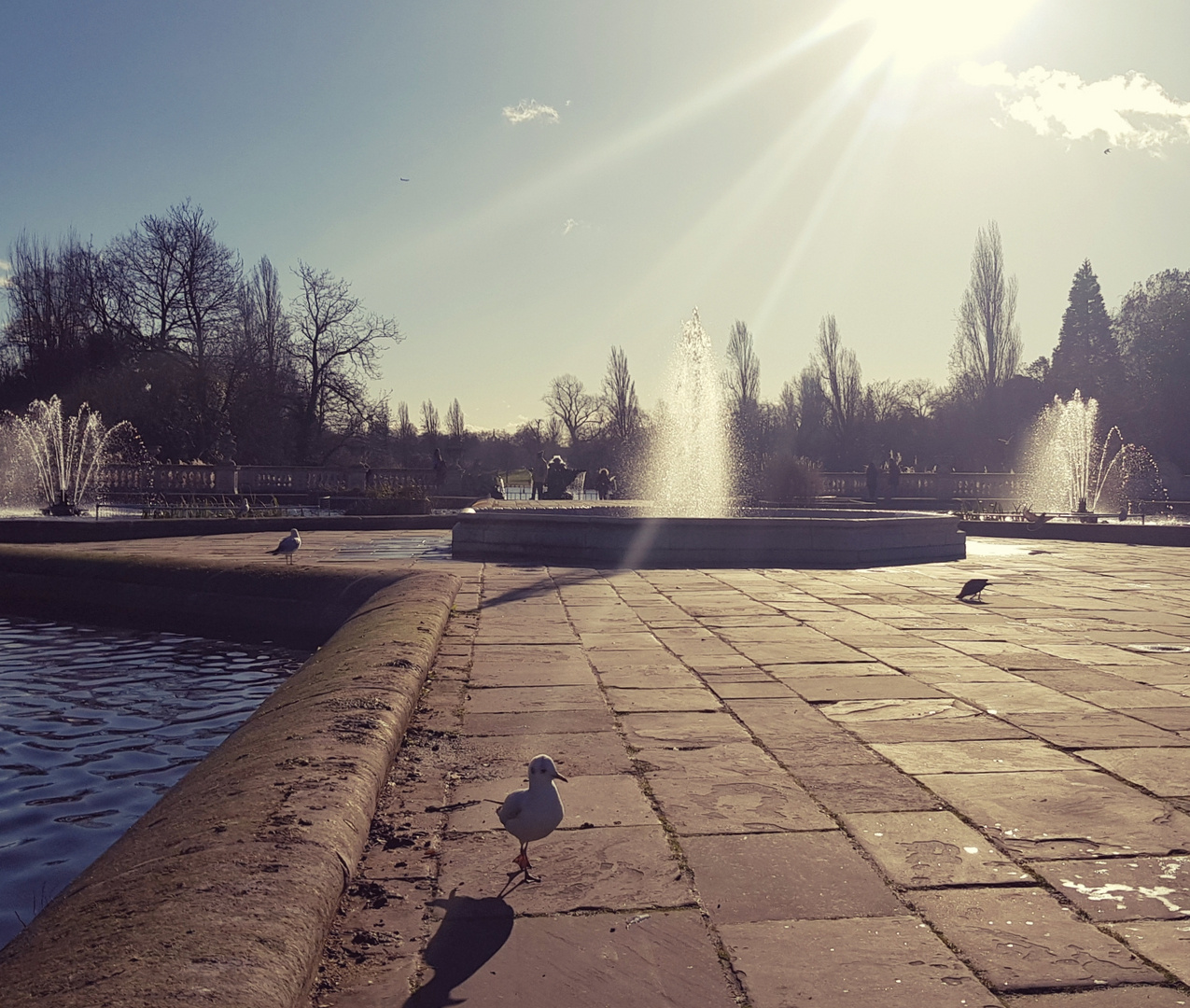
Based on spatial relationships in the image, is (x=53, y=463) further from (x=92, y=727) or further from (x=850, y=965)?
(x=850, y=965)

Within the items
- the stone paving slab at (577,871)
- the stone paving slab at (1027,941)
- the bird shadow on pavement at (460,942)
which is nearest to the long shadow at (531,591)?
the stone paving slab at (577,871)

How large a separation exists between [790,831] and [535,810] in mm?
966

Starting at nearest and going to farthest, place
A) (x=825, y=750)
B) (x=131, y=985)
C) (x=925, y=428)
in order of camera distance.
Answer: (x=131, y=985)
(x=825, y=750)
(x=925, y=428)

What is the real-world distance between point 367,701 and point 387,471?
34.7 meters

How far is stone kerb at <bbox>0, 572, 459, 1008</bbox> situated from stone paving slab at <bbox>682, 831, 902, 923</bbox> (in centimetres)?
109

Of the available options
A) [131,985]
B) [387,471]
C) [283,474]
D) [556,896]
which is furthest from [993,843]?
[387,471]

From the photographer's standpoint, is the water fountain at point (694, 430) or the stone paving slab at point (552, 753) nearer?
the stone paving slab at point (552, 753)

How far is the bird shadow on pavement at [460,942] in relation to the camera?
2221 millimetres

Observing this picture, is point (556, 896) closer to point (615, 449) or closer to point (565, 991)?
point (565, 991)

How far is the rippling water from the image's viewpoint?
455cm

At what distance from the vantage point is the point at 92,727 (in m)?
6.58

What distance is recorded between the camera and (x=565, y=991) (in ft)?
7.27

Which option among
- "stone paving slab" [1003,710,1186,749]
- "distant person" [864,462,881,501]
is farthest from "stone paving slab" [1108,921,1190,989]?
"distant person" [864,462,881,501]

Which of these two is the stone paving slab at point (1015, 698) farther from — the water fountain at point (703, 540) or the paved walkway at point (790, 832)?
the water fountain at point (703, 540)
